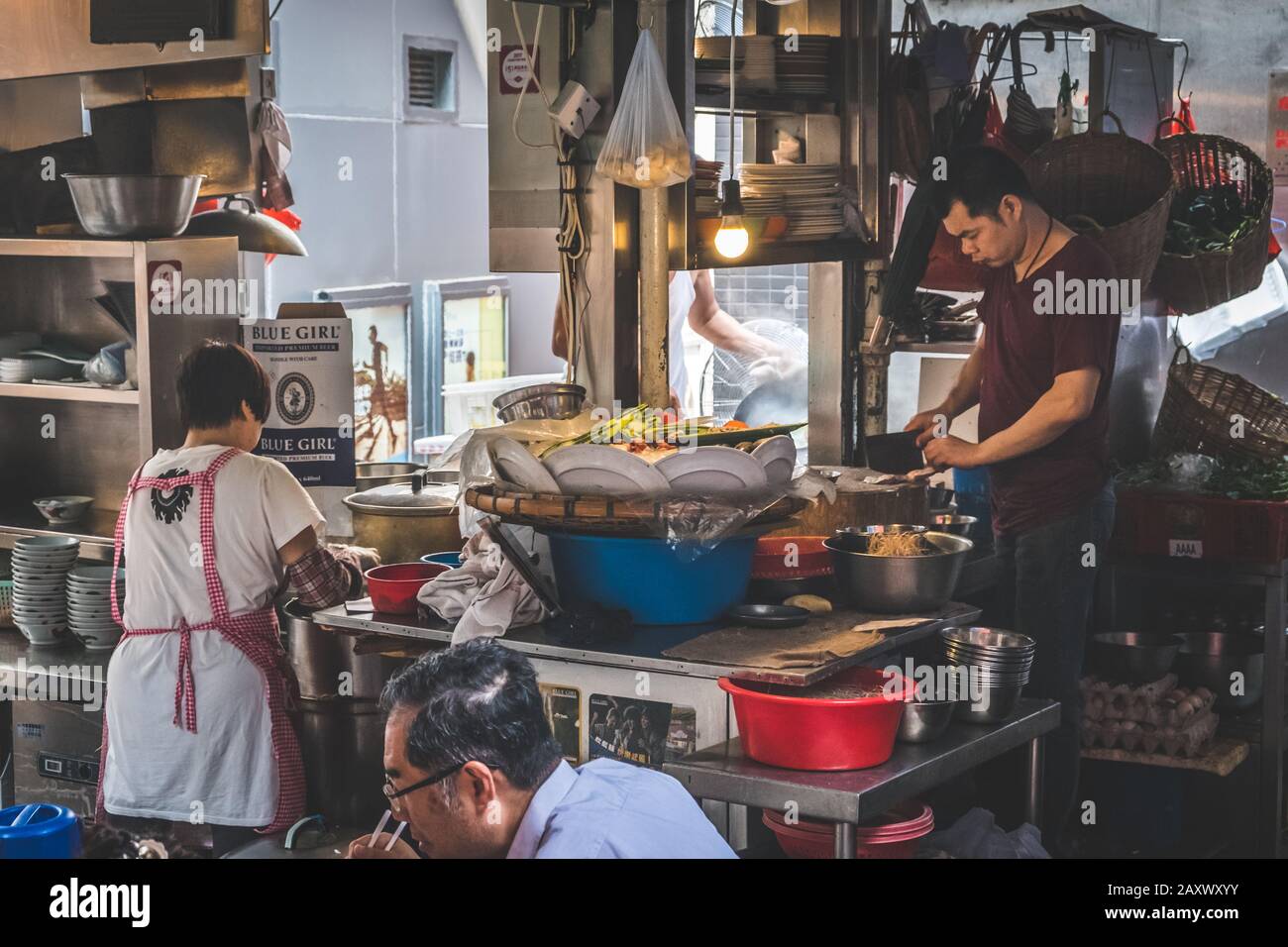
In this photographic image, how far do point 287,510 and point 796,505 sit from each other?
4.67ft

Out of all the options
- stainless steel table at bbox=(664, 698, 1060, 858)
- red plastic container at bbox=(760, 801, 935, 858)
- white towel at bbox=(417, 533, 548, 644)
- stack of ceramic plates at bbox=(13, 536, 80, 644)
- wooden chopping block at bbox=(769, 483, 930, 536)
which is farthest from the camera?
stack of ceramic plates at bbox=(13, 536, 80, 644)

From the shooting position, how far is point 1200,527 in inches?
206

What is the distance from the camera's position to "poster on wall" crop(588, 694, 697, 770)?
332 cm

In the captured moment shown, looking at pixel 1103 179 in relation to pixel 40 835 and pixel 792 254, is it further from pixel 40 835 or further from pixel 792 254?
pixel 40 835

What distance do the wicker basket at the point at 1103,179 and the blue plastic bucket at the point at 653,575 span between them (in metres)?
2.52

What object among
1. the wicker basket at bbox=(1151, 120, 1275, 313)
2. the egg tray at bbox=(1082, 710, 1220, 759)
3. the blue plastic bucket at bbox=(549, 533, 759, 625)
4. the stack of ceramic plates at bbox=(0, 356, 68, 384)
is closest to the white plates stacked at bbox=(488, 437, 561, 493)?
the blue plastic bucket at bbox=(549, 533, 759, 625)

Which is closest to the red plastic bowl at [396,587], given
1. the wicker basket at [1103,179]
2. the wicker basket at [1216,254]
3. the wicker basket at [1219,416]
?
the wicker basket at [1103,179]

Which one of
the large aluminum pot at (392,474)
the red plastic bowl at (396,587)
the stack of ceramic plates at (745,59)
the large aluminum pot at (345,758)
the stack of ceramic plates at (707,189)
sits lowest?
the large aluminum pot at (345,758)

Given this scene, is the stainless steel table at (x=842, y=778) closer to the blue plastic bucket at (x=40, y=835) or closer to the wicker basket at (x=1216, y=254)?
A: the blue plastic bucket at (x=40, y=835)

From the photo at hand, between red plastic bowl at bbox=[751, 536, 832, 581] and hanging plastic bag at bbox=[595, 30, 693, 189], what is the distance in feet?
3.46

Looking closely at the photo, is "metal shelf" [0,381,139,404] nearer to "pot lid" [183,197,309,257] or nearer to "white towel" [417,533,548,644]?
"pot lid" [183,197,309,257]

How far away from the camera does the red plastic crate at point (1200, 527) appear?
5.11 meters

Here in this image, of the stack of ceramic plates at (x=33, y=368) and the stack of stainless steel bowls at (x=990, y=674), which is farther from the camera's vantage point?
the stack of ceramic plates at (x=33, y=368)
